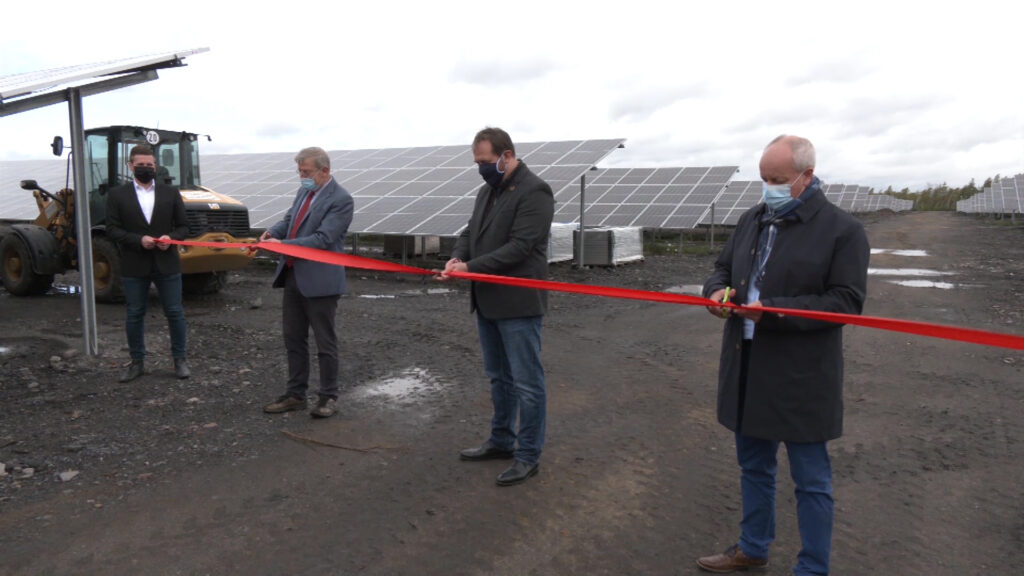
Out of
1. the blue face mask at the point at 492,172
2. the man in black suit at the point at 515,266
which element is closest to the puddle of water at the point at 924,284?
the man in black suit at the point at 515,266

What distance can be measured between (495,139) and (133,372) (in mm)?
4018

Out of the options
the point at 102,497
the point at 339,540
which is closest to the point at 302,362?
the point at 102,497

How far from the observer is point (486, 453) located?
422 centimetres

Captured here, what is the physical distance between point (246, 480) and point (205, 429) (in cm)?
105

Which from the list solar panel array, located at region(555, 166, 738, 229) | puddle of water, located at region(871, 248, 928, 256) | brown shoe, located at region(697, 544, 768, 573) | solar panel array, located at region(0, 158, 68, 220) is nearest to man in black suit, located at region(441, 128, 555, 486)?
brown shoe, located at region(697, 544, 768, 573)

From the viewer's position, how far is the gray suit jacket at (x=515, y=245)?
3.82m

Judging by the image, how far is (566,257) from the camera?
16.8 meters

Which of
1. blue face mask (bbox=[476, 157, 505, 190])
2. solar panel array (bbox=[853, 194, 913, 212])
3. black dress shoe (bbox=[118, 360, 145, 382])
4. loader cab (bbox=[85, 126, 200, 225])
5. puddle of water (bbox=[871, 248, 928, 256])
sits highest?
solar panel array (bbox=[853, 194, 913, 212])

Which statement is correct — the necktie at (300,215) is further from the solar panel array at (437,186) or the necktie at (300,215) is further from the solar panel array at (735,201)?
the solar panel array at (735,201)

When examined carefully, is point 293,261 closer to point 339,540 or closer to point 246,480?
point 246,480

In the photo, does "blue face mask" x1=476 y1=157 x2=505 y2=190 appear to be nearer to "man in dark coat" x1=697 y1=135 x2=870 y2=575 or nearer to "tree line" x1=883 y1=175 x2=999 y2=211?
"man in dark coat" x1=697 y1=135 x2=870 y2=575

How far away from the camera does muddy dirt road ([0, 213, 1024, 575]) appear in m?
3.14

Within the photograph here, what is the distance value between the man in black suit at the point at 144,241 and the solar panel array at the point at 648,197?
13.4 metres

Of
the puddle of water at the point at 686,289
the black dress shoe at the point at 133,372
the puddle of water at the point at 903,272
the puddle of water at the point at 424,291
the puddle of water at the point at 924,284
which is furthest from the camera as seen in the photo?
the puddle of water at the point at 903,272
